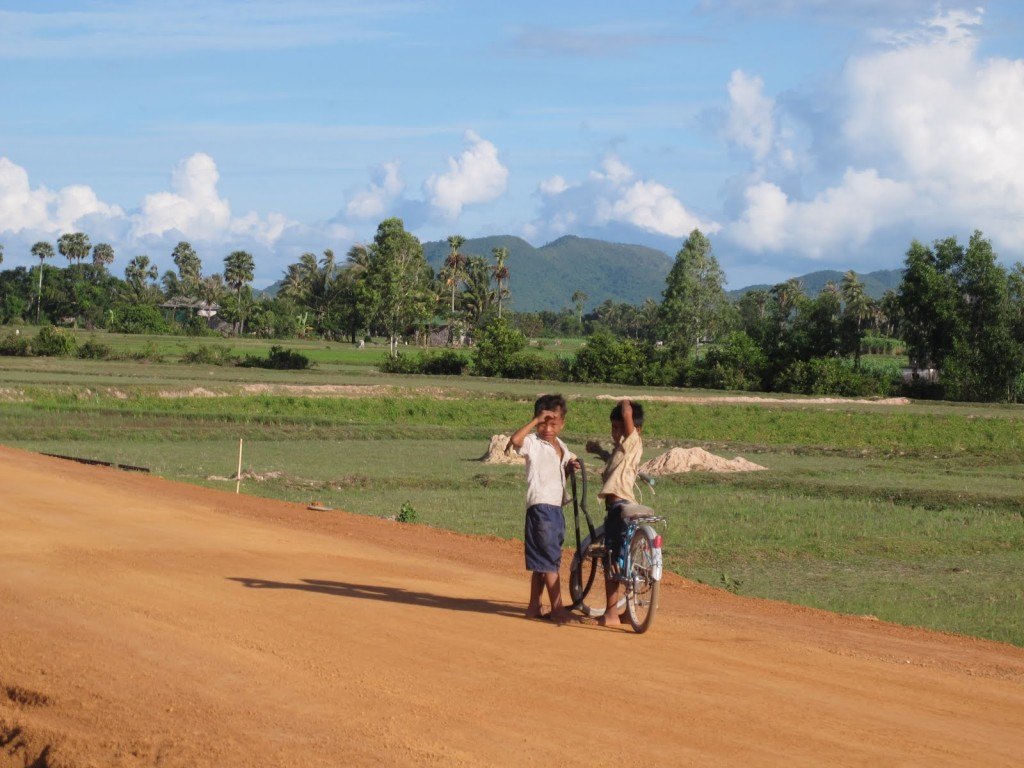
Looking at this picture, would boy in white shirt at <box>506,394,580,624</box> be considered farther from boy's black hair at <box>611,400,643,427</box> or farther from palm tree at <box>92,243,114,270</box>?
palm tree at <box>92,243,114,270</box>

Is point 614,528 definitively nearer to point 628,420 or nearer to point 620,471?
point 620,471

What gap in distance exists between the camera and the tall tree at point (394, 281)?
105 meters

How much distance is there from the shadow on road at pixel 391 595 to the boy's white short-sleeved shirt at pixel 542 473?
1.26 m

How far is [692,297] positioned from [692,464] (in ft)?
197

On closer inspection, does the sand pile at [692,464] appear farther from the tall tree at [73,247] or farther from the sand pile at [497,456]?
the tall tree at [73,247]

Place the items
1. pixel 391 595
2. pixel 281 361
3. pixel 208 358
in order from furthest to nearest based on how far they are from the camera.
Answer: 1. pixel 208 358
2. pixel 281 361
3. pixel 391 595

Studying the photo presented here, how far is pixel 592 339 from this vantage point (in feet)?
287

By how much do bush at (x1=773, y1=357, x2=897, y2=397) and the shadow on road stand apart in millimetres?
69762

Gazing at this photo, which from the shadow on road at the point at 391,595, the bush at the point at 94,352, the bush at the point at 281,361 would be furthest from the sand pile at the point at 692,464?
the bush at the point at 94,352

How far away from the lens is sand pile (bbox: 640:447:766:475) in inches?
1379

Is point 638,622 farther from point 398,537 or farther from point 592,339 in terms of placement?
point 592,339

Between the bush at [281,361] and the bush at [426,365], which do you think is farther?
the bush at [426,365]

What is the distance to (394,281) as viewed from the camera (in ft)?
344

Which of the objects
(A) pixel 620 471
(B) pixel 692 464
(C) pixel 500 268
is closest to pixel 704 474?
(B) pixel 692 464
